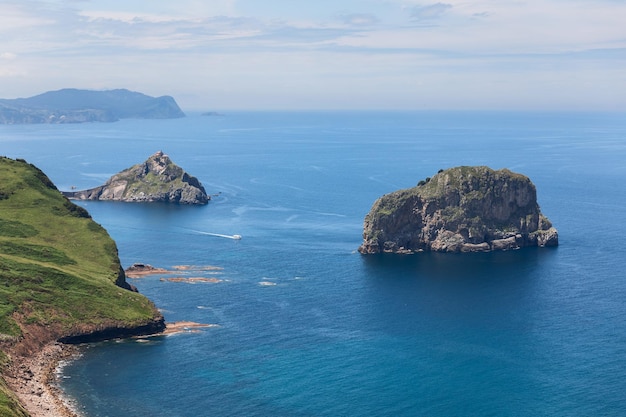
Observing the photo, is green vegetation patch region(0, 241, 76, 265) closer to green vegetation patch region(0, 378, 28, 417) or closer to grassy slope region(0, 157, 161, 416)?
grassy slope region(0, 157, 161, 416)

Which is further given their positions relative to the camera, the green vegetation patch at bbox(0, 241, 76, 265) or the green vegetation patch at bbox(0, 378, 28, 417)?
the green vegetation patch at bbox(0, 241, 76, 265)

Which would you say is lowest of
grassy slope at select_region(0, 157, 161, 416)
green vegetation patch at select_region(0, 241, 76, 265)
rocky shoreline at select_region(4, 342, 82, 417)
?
rocky shoreline at select_region(4, 342, 82, 417)

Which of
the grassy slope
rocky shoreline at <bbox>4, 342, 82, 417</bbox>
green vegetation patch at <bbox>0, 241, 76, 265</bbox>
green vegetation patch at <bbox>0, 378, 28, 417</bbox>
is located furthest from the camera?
green vegetation patch at <bbox>0, 241, 76, 265</bbox>

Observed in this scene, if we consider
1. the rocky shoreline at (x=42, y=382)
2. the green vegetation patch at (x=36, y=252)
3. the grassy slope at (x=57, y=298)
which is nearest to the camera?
the rocky shoreline at (x=42, y=382)

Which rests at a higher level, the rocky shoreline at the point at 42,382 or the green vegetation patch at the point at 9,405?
the green vegetation patch at the point at 9,405

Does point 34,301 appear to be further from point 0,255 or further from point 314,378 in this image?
point 314,378

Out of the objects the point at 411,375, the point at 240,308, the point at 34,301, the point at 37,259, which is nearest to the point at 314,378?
the point at 411,375

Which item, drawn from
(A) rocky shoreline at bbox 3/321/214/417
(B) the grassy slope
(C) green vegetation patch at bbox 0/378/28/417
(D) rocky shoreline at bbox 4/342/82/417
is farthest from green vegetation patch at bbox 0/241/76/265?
(C) green vegetation patch at bbox 0/378/28/417

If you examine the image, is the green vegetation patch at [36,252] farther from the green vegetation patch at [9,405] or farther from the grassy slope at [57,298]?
the green vegetation patch at [9,405]

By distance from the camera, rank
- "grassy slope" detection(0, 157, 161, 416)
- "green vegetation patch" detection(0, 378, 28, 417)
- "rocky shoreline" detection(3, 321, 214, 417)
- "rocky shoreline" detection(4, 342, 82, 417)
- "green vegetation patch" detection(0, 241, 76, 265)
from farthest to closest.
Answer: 1. "green vegetation patch" detection(0, 241, 76, 265)
2. "grassy slope" detection(0, 157, 161, 416)
3. "rocky shoreline" detection(3, 321, 214, 417)
4. "rocky shoreline" detection(4, 342, 82, 417)
5. "green vegetation patch" detection(0, 378, 28, 417)

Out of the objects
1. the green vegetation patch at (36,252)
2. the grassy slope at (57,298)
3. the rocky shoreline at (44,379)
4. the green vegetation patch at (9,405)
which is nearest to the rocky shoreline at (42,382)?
the rocky shoreline at (44,379)

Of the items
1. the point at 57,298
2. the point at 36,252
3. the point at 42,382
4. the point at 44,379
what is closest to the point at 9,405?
the point at 42,382
